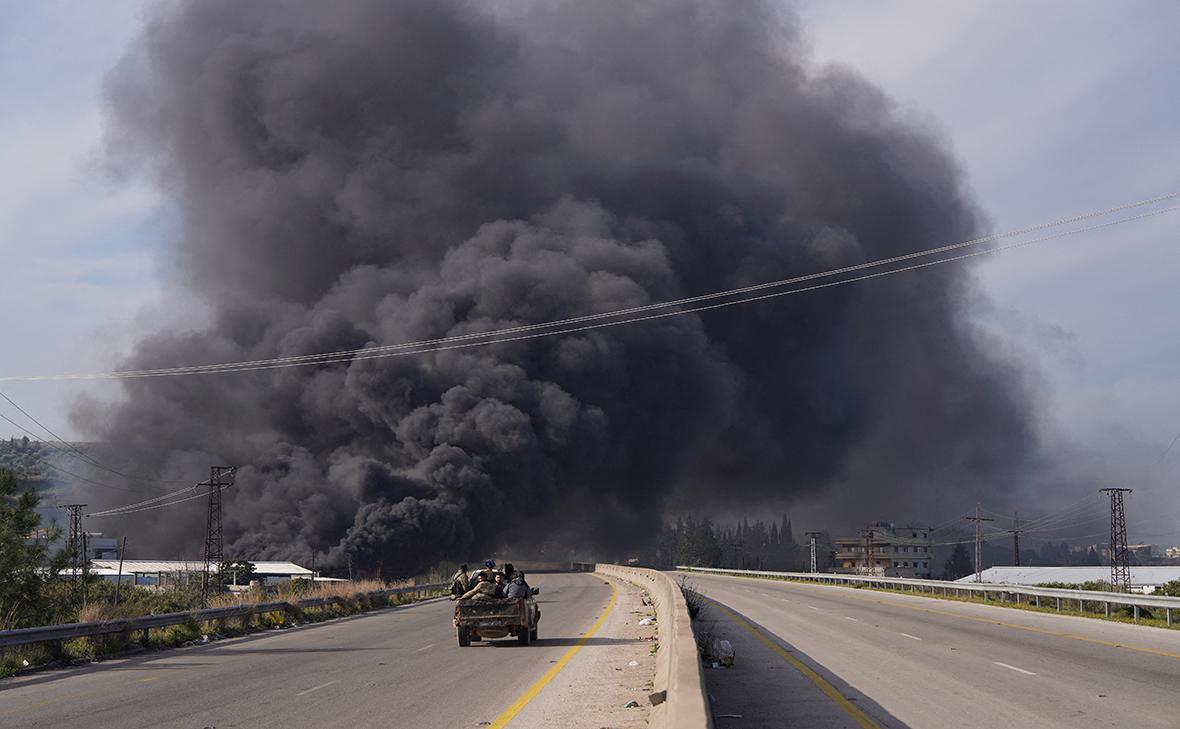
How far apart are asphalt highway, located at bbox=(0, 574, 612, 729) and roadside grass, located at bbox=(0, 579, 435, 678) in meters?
0.76

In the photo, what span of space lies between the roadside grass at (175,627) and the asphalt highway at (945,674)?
1158cm

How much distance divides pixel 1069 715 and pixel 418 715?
705cm

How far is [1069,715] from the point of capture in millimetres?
12203

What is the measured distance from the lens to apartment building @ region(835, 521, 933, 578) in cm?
17188

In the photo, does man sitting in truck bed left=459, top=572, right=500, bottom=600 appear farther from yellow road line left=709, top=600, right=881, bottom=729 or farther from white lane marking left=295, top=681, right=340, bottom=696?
white lane marking left=295, top=681, right=340, bottom=696

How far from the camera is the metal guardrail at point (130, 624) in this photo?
771 inches

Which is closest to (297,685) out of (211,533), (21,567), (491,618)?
(491,618)

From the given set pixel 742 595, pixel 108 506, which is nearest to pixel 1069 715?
pixel 742 595

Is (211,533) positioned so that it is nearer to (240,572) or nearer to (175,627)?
(240,572)

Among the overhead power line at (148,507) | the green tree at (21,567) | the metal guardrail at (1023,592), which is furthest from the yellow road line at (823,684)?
the overhead power line at (148,507)

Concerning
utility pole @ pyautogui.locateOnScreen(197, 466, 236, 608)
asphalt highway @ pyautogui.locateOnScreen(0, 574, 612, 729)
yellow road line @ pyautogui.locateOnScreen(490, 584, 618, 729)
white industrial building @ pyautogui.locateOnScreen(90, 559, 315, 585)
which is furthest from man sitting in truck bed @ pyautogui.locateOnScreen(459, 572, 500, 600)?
white industrial building @ pyautogui.locateOnScreen(90, 559, 315, 585)

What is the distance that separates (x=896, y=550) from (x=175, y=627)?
→ 6383 inches

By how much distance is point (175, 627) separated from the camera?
2581 centimetres

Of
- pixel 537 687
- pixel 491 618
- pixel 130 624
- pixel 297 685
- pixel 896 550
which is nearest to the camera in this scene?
pixel 537 687
